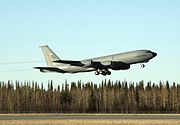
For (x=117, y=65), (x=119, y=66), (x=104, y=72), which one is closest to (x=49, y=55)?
(x=104, y=72)

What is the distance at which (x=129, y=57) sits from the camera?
92.3 metres

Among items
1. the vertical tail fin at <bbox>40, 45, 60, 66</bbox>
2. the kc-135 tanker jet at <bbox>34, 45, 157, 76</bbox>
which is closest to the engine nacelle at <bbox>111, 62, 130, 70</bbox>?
the kc-135 tanker jet at <bbox>34, 45, 157, 76</bbox>

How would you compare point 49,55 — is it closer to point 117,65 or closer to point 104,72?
point 104,72

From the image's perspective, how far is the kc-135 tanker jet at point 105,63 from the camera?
301ft

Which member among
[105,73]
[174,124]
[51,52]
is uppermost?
[51,52]

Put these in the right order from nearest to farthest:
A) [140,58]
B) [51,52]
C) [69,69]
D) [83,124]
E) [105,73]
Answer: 1. [83,124]
2. [140,58]
3. [105,73]
4. [69,69]
5. [51,52]

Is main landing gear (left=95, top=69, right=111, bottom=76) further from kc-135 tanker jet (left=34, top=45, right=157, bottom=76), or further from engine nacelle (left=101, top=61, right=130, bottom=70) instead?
engine nacelle (left=101, top=61, right=130, bottom=70)

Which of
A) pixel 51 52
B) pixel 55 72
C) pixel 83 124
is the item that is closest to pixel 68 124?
pixel 83 124

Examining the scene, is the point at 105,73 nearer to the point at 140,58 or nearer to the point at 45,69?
the point at 140,58

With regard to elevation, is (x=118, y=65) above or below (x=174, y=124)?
above

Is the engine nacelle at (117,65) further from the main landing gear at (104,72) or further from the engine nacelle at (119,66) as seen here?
the main landing gear at (104,72)

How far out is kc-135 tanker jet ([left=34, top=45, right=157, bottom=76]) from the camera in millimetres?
91812

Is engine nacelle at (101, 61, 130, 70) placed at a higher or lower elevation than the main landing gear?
higher

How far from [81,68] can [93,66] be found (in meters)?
5.40
